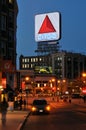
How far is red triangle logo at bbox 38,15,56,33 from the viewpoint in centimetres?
957

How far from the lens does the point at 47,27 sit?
966 centimetres

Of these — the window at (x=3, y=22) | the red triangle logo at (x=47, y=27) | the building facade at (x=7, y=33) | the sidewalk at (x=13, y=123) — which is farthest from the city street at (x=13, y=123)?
the window at (x=3, y=22)

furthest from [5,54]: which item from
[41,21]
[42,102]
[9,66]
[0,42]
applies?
[41,21]

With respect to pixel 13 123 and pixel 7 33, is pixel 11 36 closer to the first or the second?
pixel 7 33

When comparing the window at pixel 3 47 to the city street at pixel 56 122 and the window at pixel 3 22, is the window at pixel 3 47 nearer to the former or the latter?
the window at pixel 3 22

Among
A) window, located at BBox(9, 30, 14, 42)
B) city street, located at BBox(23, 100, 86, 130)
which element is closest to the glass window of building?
window, located at BBox(9, 30, 14, 42)

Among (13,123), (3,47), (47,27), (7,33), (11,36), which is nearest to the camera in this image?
(47,27)

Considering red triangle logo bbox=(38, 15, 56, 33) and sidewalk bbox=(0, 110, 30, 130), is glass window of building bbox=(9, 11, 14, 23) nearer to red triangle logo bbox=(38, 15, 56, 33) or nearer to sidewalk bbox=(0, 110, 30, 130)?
sidewalk bbox=(0, 110, 30, 130)

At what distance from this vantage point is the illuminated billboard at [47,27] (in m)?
9.33

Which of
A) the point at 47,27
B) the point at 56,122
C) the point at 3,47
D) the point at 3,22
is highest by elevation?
the point at 3,22

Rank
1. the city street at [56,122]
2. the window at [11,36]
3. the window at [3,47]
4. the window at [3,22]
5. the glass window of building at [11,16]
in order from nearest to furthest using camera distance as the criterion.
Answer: the city street at [56,122] → the window at [3,47] → the window at [3,22] → the window at [11,36] → the glass window of building at [11,16]

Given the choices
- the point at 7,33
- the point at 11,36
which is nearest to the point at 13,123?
the point at 7,33

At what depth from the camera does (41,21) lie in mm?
9555

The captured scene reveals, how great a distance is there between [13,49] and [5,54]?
791cm
